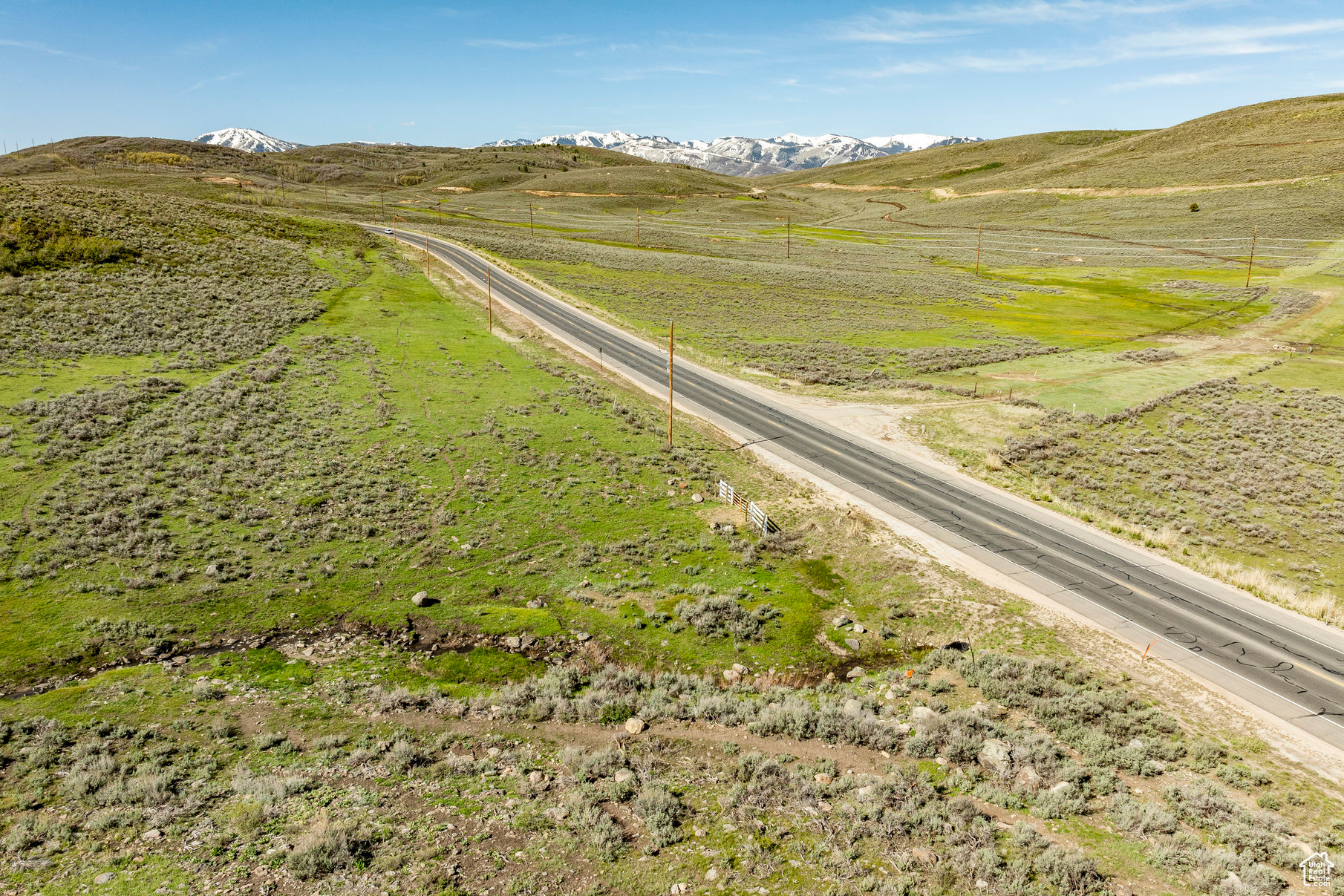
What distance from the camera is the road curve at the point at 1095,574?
20.3 metres

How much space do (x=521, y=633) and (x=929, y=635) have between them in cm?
1531

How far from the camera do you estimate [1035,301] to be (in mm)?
88938

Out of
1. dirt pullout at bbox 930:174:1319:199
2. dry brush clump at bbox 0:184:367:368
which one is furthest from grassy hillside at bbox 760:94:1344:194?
dry brush clump at bbox 0:184:367:368

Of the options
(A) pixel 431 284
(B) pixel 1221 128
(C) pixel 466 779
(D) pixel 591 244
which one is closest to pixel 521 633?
(C) pixel 466 779

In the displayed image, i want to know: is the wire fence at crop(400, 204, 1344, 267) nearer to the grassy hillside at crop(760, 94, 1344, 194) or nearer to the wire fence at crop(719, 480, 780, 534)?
the grassy hillside at crop(760, 94, 1344, 194)

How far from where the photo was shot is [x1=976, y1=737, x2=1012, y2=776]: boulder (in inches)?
603

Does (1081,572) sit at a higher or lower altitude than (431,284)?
lower

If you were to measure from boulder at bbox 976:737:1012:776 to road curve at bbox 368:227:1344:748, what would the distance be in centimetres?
1004

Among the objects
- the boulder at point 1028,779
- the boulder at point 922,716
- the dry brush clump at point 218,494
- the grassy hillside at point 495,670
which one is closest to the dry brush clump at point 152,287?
the grassy hillside at point 495,670

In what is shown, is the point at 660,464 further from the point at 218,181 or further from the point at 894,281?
the point at 218,181

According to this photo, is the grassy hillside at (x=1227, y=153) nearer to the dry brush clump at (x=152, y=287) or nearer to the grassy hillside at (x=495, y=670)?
the grassy hillside at (x=495, y=670)

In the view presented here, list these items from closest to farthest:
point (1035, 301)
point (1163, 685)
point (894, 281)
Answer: point (1163, 685)
point (1035, 301)
point (894, 281)

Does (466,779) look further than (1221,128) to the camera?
No

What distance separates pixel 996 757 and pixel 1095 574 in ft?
50.6
